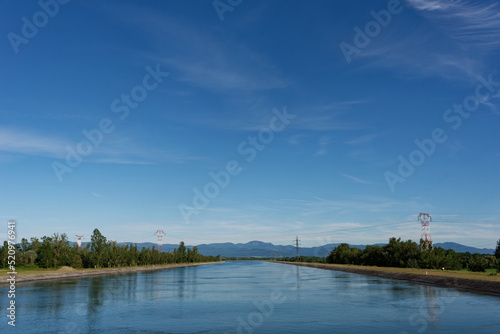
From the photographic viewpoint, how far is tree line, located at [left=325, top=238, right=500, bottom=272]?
9879 cm

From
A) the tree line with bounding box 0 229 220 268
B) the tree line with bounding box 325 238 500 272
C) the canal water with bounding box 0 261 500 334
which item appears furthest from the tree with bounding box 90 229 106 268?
the tree line with bounding box 325 238 500 272

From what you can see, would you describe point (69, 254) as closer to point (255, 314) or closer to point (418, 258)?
point (255, 314)

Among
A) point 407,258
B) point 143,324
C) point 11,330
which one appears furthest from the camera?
point 407,258

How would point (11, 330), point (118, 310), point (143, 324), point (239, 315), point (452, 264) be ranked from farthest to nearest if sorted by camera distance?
1. point (452, 264)
2. point (118, 310)
3. point (239, 315)
4. point (143, 324)
5. point (11, 330)

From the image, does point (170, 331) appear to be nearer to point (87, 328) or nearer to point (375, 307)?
point (87, 328)

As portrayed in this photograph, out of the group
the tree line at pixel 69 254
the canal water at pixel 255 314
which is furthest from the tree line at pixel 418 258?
the tree line at pixel 69 254

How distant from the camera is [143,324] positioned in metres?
29.6

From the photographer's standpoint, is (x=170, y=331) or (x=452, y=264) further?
(x=452, y=264)

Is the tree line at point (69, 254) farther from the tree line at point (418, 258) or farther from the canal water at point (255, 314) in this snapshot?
the tree line at point (418, 258)

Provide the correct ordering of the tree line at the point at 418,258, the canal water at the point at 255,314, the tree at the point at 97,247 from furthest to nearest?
the tree at the point at 97,247 → the tree line at the point at 418,258 → the canal water at the point at 255,314

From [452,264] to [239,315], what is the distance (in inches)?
3311

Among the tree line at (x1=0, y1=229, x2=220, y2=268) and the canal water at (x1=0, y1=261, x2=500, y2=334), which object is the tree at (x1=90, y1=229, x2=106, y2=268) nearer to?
the tree line at (x1=0, y1=229, x2=220, y2=268)

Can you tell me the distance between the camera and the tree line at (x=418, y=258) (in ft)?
324

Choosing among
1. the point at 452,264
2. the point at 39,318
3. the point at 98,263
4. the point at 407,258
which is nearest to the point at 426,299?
the point at 39,318
